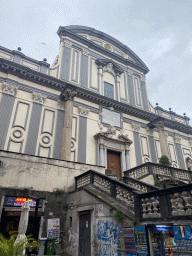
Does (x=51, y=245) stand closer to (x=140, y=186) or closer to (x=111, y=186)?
(x=111, y=186)

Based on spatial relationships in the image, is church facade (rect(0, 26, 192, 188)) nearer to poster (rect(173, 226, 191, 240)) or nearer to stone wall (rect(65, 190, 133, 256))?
stone wall (rect(65, 190, 133, 256))

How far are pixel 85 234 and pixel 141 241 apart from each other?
3.31 m

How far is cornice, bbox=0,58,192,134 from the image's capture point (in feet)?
50.1

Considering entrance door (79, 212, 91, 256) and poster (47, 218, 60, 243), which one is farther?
poster (47, 218, 60, 243)

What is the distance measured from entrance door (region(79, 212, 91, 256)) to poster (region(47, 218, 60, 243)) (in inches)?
56.2

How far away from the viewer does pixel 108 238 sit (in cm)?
659

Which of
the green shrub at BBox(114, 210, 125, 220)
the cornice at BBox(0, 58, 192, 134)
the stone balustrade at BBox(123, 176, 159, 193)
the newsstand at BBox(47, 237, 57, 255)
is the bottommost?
the newsstand at BBox(47, 237, 57, 255)

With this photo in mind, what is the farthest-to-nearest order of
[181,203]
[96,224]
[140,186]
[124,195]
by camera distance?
1. [140,186]
2. [96,224]
3. [124,195]
4. [181,203]

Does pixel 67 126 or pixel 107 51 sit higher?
pixel 107 51

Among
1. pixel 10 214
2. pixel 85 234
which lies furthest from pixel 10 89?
pixel 85 234

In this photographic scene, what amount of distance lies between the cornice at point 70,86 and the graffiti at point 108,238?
11.8 meters

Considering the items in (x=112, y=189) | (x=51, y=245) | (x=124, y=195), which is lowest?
(x=51, y=245)

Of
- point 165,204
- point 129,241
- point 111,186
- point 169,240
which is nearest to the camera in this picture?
point 169,240

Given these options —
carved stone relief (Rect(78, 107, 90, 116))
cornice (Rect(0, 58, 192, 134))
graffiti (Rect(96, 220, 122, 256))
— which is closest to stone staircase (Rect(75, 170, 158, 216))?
graffiti (Rect(96, 220, 122, 256))
